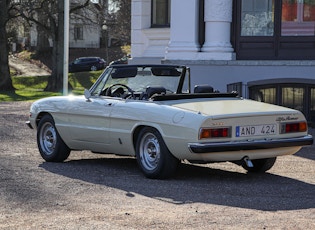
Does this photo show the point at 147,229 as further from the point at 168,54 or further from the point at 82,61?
the point at 82,61

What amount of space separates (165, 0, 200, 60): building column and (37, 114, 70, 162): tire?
6.58 meters

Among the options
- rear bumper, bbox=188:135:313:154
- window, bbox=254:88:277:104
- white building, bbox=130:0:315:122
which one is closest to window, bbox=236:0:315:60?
white building, bbox=130:0:315:122

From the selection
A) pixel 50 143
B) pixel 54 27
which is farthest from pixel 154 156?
pixel 54 27

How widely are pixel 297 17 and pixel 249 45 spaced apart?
1.16 meters

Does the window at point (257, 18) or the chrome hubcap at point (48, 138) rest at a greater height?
the window at point (257, 18)

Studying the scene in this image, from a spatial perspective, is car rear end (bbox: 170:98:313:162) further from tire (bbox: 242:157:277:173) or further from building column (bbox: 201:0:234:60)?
building column (bbox: 201:0:234:60)

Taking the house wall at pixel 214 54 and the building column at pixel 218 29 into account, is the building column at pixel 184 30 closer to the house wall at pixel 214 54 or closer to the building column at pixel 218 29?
the house wall at pixel 214 54

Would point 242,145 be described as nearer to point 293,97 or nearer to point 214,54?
point 293,97

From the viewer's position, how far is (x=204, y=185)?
28.0 feet

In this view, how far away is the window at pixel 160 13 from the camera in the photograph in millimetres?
19641

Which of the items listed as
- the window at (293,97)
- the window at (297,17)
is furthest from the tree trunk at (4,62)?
the window at (293,97)

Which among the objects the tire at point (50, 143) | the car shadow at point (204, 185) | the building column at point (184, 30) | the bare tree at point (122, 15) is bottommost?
the car shadow at point (204, 185)

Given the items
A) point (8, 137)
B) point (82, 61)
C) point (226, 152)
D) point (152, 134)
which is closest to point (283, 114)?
point (226, 152)

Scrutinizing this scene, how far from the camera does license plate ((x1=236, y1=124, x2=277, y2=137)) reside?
335 inches
